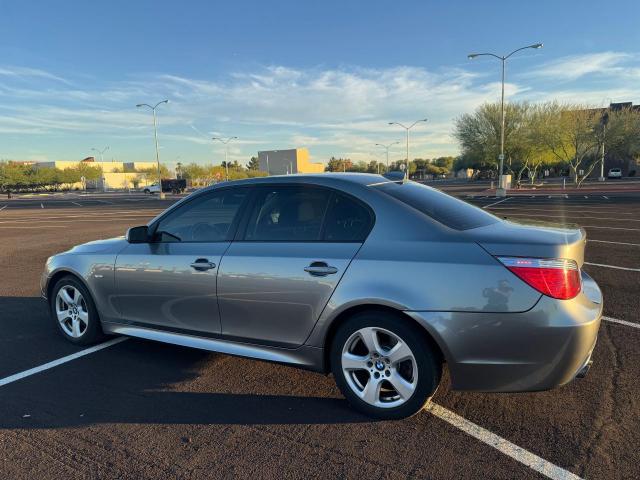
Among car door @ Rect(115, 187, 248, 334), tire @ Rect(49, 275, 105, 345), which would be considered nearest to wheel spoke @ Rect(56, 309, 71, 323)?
tire @ Rect(49, 275, 105, 345)

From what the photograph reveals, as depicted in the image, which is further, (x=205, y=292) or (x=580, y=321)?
(x=205, y=292)

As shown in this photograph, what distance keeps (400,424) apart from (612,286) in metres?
4.87

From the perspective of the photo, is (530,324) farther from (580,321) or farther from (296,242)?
(296,242)

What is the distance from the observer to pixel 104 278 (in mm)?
4379

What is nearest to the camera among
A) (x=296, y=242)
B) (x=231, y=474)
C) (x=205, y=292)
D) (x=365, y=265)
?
(x=231, y=474)

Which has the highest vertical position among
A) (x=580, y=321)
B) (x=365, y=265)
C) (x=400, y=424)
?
(x=365, y=265)

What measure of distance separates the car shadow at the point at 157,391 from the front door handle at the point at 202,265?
92 cm

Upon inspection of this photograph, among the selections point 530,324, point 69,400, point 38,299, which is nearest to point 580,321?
point 530,324

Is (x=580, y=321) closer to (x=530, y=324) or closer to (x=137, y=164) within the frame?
(x=530, y=324)

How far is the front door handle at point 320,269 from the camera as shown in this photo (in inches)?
127

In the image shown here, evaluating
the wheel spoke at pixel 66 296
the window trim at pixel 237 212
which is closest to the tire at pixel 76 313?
the wheel spoke at pixel 66 296

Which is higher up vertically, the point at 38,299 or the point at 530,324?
the point at 530,324

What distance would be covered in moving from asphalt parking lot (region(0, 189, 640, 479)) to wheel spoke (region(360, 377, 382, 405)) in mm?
139

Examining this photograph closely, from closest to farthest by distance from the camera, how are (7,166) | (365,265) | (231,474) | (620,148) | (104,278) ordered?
(231,474)
(365,265)
(104,278)
(620,148)
(7,166)
